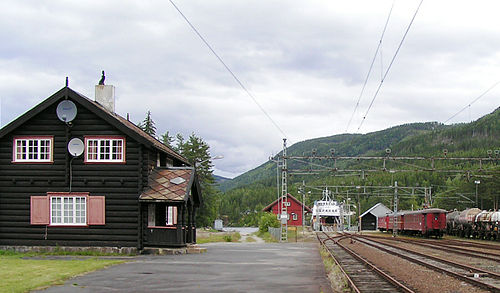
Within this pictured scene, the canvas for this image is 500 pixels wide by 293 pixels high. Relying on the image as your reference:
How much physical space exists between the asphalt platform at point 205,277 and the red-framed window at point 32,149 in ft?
24.4

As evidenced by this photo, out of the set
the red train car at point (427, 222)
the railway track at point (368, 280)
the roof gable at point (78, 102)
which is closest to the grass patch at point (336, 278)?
the railway track at point (368, 280)

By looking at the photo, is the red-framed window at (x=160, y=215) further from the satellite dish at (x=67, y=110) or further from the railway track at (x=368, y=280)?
the railway track at (x=368, y=280)

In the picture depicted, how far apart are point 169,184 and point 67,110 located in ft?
18.2

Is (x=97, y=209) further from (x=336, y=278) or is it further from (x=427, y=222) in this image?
(x=427, y=222)

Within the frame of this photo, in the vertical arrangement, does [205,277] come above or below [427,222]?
above

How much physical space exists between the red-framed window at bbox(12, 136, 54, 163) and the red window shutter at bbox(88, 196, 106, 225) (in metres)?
2.73

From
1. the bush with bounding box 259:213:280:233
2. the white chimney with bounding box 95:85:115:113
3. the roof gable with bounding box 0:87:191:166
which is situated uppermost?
the white chimney with bounding box 95:85:115:113

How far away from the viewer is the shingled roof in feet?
83.4

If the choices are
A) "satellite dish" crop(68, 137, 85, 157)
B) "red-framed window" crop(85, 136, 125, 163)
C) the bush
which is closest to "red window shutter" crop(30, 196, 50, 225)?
"satellite dish" crop(68, 137, 85, 157)

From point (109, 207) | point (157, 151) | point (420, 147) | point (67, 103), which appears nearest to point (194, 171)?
point (157, 151)

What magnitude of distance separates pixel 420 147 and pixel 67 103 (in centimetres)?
18232

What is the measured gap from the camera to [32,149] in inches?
1031

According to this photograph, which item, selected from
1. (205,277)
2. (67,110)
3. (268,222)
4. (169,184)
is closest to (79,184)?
(67,110)

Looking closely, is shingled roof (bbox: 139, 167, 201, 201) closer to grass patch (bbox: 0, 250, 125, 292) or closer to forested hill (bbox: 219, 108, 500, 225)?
grass patch (bbox: 0, 250, 125, 292)
